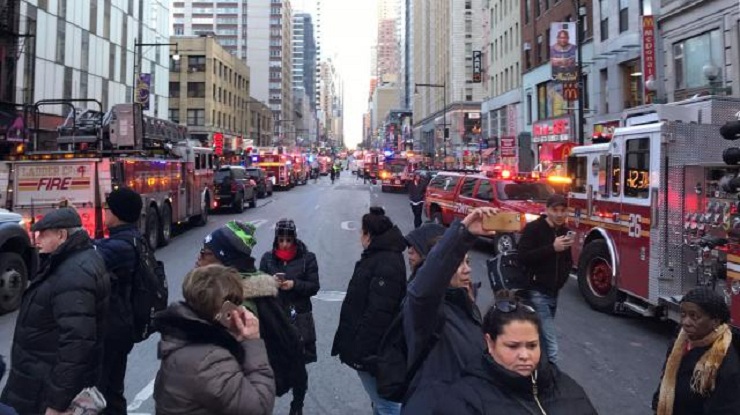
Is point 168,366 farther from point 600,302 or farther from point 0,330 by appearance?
point 600,302

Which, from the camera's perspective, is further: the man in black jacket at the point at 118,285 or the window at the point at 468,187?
the window at the point at 468,187

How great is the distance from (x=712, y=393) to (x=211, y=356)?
267 centimetres

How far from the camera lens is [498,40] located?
53.1 meters

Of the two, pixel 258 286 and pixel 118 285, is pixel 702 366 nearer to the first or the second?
pixel 258 286

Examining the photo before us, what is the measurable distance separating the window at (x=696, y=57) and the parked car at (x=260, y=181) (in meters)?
21.9

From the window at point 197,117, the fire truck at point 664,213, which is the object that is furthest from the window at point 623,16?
the window at point 197,117

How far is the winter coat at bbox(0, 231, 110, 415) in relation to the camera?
10.7 ft

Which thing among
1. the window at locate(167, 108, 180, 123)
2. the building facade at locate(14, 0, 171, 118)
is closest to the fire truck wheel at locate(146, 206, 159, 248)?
the building facade at locate(14, 0, 171, 118)

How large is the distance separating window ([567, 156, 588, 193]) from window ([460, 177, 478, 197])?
5546 mm

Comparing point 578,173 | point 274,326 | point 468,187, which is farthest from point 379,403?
point 468,187

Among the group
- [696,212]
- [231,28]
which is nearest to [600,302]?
[696,212]

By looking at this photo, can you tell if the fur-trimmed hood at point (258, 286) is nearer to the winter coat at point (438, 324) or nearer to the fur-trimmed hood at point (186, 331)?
the fur-trimmed hood at point (186, 331)

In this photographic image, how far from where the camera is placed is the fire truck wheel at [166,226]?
15558 mm

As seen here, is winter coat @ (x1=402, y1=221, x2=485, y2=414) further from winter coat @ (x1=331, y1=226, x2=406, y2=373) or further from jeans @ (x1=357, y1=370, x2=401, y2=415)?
jeans @ (x1=357, y1=370, x2=401, y2=415)
